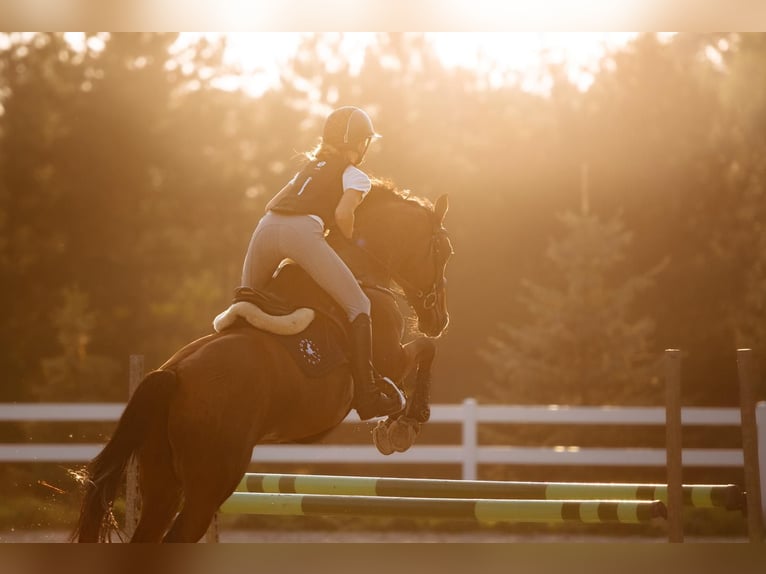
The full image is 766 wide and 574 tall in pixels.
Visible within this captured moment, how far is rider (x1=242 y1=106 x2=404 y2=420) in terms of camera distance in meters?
4.52

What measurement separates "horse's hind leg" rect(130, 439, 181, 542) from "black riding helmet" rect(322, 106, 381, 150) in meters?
1.54

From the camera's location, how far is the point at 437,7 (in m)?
5.80

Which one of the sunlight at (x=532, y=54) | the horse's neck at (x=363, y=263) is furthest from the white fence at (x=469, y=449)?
the sunlight at (x=532, y=54)

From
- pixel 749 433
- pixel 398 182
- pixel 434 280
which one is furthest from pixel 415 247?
pixel 398 182

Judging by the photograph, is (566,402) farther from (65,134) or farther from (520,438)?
(65,134)

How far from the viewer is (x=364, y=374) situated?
14.8ft

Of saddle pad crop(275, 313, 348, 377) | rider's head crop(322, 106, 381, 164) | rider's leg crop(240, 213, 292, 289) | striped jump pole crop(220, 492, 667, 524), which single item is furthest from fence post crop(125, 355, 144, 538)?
rider's head crop(322, 106, 381, 164)

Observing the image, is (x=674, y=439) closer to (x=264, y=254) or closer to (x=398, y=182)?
(x=264, y=254)

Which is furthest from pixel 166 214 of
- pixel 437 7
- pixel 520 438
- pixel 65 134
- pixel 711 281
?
pixel 437 7

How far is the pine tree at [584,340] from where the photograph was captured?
10.2 meters

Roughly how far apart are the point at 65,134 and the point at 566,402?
6.10 m

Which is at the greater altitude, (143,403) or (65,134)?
(65,134)

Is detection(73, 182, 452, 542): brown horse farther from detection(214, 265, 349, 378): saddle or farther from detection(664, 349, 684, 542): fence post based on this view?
detection(664, 349, 684, 542): fence post

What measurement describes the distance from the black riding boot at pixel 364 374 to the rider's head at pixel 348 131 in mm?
758
